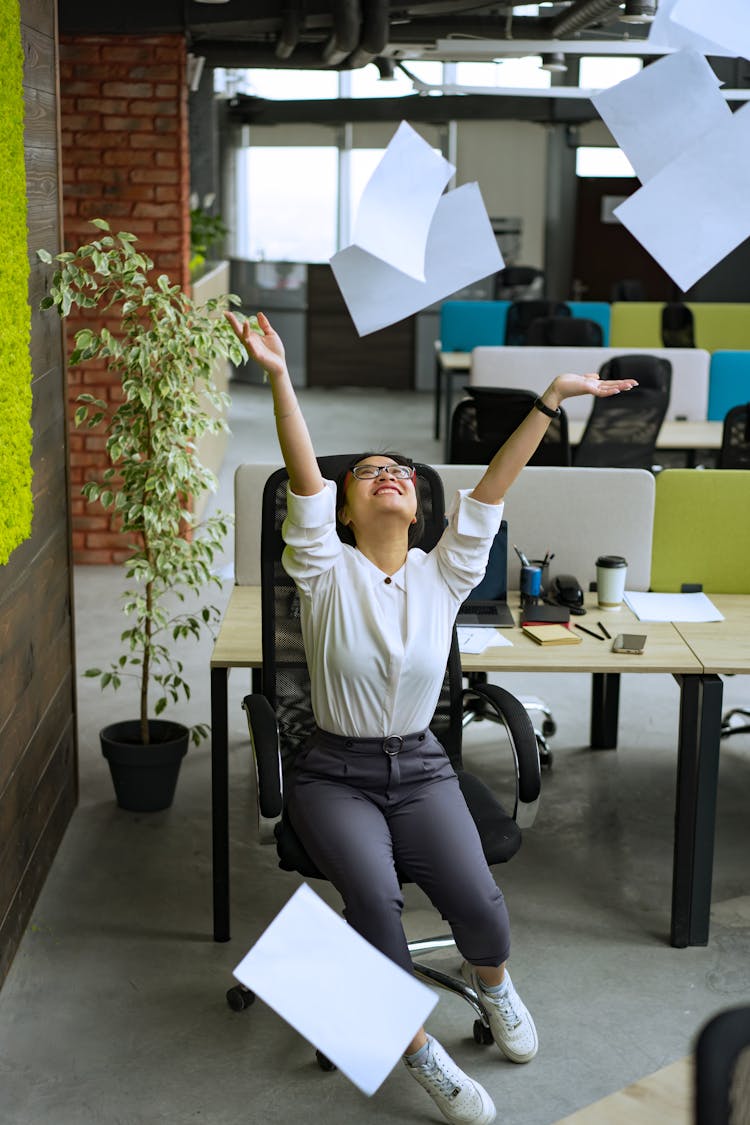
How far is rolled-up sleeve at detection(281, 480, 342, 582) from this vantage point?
2688 millimetres

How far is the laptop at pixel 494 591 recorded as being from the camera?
351 centimetres

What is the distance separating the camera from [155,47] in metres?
6.33

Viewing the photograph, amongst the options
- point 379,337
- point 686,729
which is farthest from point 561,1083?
point 379,337

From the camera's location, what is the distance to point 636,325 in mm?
9266

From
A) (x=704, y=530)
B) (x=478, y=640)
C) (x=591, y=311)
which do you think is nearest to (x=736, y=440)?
(x=704, y=530)

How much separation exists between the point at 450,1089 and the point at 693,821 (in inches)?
40.4

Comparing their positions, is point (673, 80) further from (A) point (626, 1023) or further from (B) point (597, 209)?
(B) point (597, 209)

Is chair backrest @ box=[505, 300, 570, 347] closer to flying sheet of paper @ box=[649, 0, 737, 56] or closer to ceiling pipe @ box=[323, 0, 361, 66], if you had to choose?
ceiling pipe @ box=[323, 0, 361, 66]

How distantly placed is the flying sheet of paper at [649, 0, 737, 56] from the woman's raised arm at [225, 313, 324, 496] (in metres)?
0.91

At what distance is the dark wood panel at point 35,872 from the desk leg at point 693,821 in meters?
1.59

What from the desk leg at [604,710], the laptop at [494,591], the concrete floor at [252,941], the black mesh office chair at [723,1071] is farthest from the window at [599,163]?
the black mesh office chair at [723,1071]

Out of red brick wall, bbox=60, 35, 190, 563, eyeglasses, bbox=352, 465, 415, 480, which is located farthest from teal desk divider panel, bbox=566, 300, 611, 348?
eyeglasses, bbox=352, 465, 415, 480

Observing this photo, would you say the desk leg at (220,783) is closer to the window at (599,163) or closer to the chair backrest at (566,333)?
the chair backrest at (566,333)

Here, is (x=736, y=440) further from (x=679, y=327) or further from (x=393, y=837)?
(x=679, y=327)
